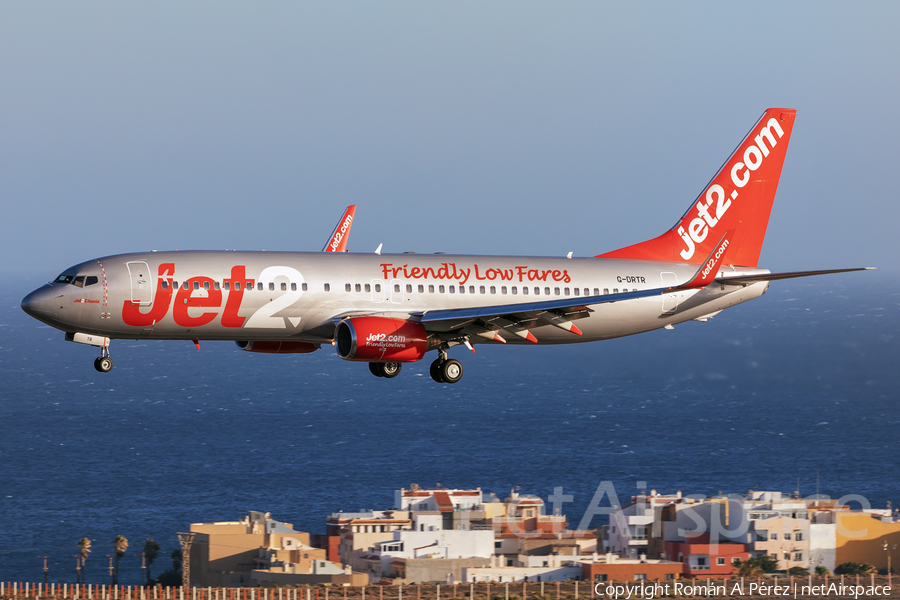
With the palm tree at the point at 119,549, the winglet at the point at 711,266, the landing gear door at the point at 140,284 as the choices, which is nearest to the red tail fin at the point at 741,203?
the winglet at the point at 711,266

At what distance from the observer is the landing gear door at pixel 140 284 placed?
42750 mm

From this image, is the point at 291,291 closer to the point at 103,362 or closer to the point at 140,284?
the point at 140,284

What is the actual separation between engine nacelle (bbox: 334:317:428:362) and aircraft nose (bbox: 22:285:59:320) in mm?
11387

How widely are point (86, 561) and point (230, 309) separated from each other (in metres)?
108

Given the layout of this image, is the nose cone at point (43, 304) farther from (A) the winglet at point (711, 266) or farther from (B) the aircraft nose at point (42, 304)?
(A) the winglet at point (711, 266)

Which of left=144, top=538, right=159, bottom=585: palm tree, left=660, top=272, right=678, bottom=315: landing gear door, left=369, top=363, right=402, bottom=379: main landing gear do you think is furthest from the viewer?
left=144, top=538, right=159, bottom=585: palm tree

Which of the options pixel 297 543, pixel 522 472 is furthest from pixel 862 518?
pixel 297 543

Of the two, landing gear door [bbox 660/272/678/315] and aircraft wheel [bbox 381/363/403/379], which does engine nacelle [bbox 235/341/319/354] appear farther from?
landing gear door [bbox 660/272/678/315]

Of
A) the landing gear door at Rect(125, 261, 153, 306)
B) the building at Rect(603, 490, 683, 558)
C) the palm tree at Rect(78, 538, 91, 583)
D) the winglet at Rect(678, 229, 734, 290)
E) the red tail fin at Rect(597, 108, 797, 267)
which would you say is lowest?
the palm tree at Rect(78, 538, 91, 583)

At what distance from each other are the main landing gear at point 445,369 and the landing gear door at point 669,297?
10877 millimetres

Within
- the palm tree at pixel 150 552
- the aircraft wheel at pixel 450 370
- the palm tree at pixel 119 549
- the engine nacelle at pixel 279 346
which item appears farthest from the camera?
the palm tree at pixel 150 552

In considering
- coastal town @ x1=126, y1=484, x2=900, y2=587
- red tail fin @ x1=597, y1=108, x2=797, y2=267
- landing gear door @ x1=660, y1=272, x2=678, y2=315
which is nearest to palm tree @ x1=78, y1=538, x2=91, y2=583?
coastal town @ x1=126, y1=484, x2=900, y2=587

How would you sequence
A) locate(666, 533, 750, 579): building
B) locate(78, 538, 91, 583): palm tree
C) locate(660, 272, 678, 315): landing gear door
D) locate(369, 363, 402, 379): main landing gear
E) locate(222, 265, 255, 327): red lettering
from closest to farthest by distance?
1. locate(222, 265, 255, 327): red lettering
2. locate(369, 363, 402, 379): main landing gear
3. locate(660, 272, 678, 315): landing gear door
4. locate(666, 533, 750, 579): building
5. locate(78, 538, 91, 583): palm tree

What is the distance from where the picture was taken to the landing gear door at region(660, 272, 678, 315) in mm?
52062
